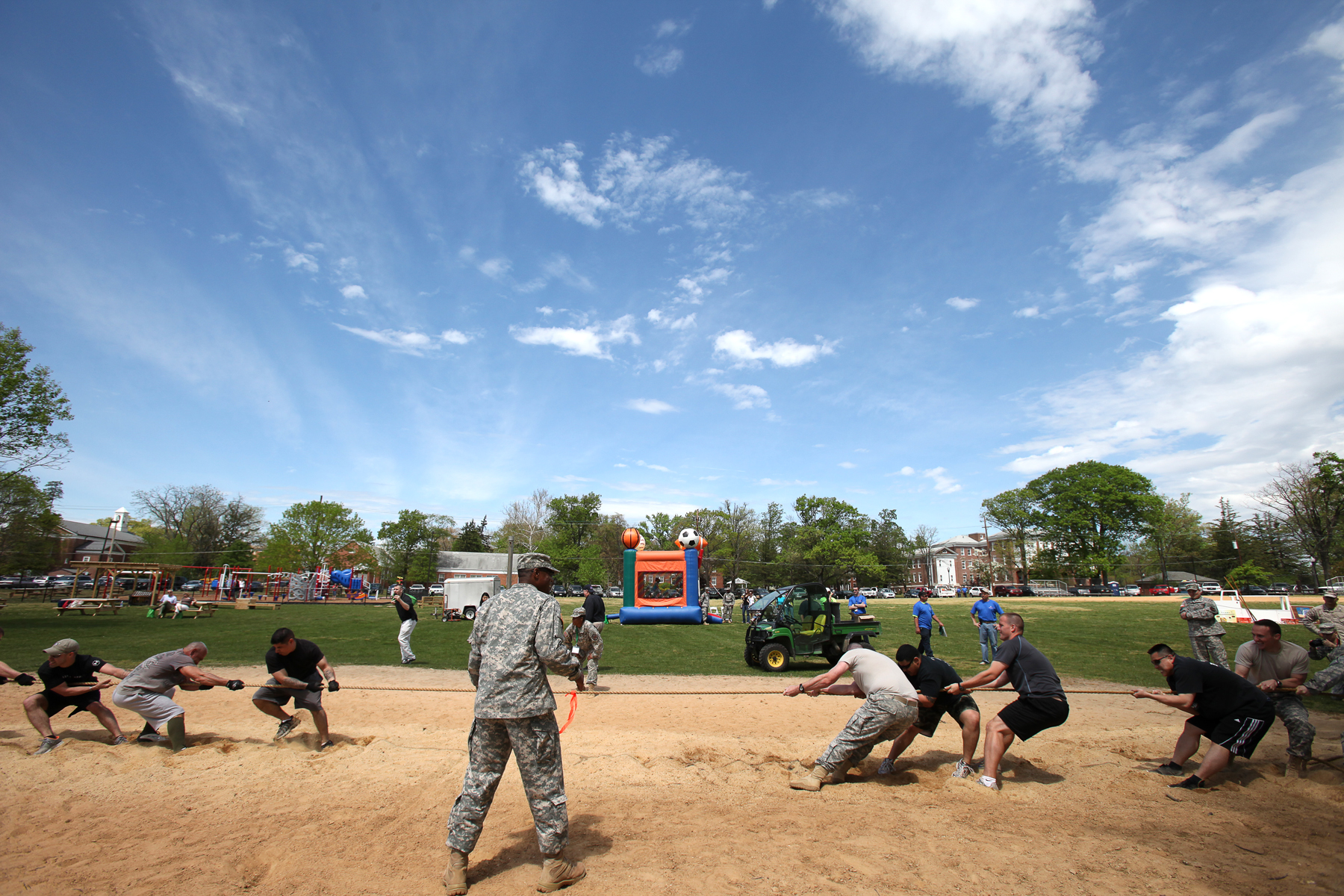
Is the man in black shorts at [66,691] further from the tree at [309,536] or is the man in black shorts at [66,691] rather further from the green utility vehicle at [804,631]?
the tree at [309,536]

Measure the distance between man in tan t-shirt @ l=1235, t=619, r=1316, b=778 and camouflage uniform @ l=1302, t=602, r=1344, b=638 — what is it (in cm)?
383

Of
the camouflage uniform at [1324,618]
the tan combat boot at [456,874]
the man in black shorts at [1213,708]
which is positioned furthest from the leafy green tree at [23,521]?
the camouflage uniform at [1324,618]

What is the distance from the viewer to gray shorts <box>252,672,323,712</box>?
7293mm

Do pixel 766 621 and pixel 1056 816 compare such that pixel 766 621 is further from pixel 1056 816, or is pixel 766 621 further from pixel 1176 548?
pixel 1176 548

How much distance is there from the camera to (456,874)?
13.2 feet

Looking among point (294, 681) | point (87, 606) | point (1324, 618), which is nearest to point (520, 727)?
point (294, 681)

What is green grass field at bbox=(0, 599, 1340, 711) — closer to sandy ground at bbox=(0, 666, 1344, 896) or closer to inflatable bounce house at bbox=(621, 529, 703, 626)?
inflatable bounce house at bbox=(621, 529, 703, 626)

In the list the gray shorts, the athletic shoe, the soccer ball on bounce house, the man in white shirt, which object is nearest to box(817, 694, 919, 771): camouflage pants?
the man in white shirt

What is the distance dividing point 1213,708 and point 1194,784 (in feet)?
2.43

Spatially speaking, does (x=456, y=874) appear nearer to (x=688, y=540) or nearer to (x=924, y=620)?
(x=924, y=620)

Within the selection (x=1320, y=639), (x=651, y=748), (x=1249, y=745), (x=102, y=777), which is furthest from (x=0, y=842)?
(x=1320, y=639)

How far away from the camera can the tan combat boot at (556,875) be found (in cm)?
402

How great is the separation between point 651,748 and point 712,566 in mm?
77486

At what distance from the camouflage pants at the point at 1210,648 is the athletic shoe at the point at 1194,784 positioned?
20.7 ft
